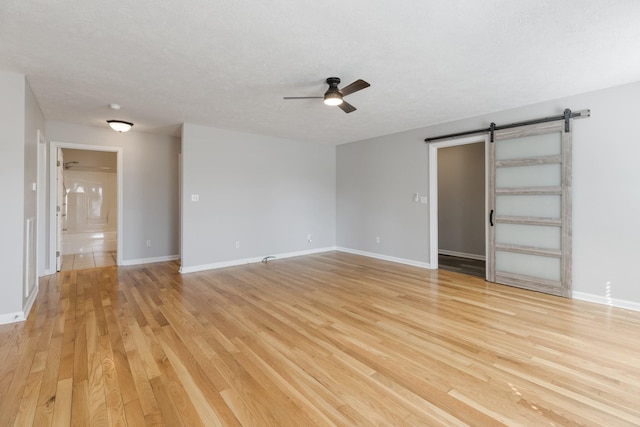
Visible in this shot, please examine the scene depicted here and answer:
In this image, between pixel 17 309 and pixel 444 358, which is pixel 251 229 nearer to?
pixel 17 309

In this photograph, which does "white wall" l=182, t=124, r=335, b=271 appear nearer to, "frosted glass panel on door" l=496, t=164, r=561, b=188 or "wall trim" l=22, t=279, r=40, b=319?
"wall trim" l=22, t=279, r=40, b=319

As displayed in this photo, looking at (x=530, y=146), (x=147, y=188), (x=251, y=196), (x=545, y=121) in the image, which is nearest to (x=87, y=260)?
(x=147, y=188)

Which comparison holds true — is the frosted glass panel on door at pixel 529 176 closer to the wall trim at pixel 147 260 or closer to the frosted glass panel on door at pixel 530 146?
the frosted glass panel on door at pixel 530 146

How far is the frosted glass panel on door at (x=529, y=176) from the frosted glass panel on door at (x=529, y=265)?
3.29ft

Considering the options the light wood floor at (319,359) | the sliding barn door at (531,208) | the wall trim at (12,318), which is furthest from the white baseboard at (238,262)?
the sliding barn door at (531,208)

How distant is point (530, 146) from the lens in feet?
13.3

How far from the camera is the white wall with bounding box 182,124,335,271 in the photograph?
5.22 m

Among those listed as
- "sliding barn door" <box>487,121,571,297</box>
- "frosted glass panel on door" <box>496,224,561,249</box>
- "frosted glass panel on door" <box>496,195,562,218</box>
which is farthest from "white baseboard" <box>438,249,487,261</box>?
"frosted glass panel on door" <box>496,195,562,218</box>

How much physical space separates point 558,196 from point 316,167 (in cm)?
459

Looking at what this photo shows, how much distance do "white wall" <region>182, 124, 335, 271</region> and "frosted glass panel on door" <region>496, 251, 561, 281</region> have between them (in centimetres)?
383

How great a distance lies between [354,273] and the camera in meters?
5.04

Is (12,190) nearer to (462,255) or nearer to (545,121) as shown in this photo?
(545,121)

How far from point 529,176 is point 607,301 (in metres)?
1.75

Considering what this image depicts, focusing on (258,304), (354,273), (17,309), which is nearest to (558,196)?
(354,273)
